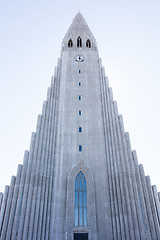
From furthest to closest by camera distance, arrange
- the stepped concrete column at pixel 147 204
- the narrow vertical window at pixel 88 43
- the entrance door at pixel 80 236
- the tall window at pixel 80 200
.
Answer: the narrow vertical window at pixel 88 43
the tall window at pixel 80 200
the entrance door at pixel 80 236
the stepped concrete column at pixel 147 204

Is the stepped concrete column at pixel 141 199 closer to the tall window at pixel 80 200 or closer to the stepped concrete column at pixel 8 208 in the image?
the tall window at pixel 80 200

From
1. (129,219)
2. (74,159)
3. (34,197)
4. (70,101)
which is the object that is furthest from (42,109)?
(129,219)

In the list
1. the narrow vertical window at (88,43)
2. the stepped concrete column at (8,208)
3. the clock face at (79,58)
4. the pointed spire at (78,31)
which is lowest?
the stepped concrete column at (8,208)

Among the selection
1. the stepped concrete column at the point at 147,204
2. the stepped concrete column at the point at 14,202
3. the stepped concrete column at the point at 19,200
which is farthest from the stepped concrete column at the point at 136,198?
the stepped concrete column at the point at 14,202

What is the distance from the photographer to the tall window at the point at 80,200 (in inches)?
865

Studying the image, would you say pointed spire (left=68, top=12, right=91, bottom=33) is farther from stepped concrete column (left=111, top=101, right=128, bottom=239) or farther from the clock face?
stepped concrete column (left=111, top=101, right=128, bottom=239)

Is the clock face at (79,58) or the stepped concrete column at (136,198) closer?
the stepped concrete column at (136,198)

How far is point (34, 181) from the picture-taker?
2284cm

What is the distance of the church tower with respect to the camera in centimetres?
2061

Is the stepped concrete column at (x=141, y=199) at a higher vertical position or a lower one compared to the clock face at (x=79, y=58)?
lower

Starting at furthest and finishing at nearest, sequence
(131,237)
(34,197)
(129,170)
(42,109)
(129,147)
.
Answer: (42,109) < (129,147) < (129,170) < (34,197) < (131,237)

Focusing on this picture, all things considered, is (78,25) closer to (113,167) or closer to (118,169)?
(113,167)

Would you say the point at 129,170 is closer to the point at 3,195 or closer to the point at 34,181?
the point at 34,181

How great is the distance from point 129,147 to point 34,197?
13005 millimetres
